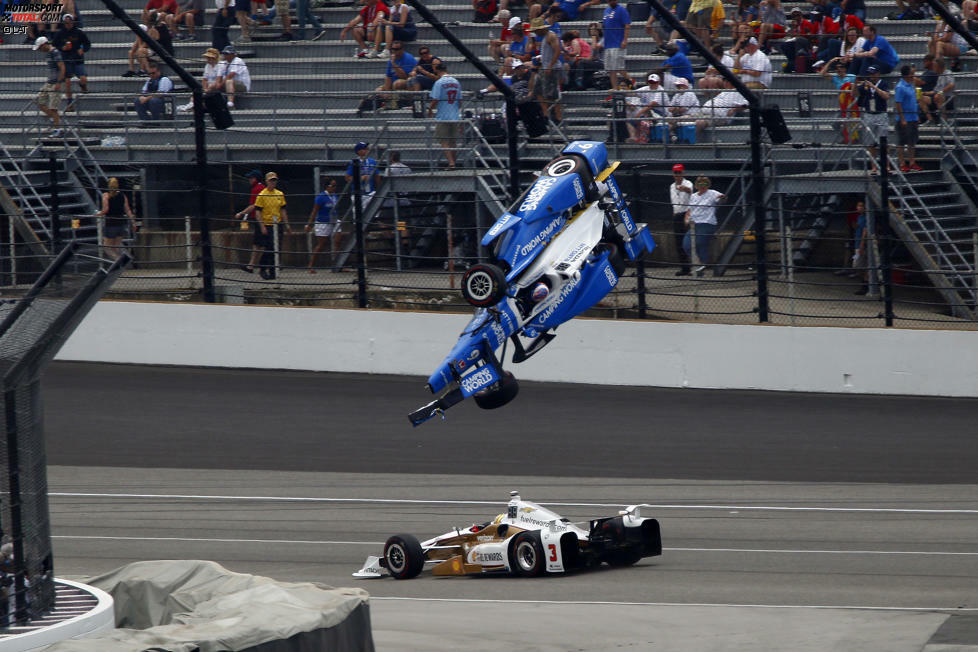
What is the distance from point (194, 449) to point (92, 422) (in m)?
1.91

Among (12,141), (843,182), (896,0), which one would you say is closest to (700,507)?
(843,182)

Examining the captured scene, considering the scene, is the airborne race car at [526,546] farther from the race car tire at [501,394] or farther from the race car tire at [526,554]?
the race car tire at [501,394]

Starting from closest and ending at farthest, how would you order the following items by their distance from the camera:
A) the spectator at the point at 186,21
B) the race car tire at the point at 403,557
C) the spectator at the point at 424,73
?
the race car tire at the point at 403,557 < the spectator at the point at 424,73 < the spectator at the point at 186,21

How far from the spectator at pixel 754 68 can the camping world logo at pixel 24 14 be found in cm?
1229

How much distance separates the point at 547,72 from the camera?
20469 mm

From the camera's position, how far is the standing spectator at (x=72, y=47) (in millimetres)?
23859

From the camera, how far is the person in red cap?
18469 millimetres

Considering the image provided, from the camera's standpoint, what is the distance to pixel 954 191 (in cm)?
1927

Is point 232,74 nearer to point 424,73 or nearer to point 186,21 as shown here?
point 186,21

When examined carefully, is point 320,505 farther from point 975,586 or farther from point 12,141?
point 12,141

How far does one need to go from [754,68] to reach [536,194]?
11145mm

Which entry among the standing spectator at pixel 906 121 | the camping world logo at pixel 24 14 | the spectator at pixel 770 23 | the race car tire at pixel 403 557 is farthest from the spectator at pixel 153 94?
the race car tire at pixel 403 557

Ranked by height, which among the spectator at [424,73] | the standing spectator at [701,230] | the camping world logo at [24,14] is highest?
the camping world logo at [24,14]

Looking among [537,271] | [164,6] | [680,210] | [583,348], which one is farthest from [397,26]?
[537,271]
